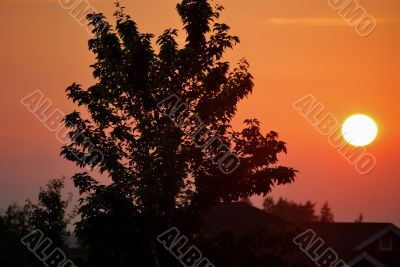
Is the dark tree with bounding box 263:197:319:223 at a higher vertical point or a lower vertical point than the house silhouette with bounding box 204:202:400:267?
higher

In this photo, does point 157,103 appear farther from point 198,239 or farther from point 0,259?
point 0,259

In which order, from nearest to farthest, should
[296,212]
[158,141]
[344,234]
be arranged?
[158,141] < [344,234] < [296,212]

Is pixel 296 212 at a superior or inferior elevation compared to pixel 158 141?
superior

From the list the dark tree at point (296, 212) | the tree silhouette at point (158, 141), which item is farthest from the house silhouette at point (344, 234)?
the dark tree at point (296, 212)

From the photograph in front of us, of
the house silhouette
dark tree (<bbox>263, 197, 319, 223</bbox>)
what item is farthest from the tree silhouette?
dark tree (<bbox>263, 197, 319, 223</bbox>)

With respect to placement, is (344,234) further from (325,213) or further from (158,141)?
(325,213)

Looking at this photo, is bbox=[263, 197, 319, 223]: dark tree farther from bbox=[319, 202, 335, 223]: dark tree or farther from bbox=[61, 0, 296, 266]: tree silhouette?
bbox=[61, 0, 296, 266]: tree silhouette

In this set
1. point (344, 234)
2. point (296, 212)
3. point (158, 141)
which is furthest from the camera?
point (296, 212)

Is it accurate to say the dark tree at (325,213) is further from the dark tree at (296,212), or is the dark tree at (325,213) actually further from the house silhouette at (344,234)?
the house silhouette at (344,234)

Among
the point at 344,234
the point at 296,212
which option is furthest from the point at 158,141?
the point at 296,212

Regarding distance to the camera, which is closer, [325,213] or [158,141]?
[158,141]

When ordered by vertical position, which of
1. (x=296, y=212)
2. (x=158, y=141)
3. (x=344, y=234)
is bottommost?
(x=158, y=141)

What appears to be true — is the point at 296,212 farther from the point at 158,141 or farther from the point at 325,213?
the point at 158,141

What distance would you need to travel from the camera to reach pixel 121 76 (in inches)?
805
